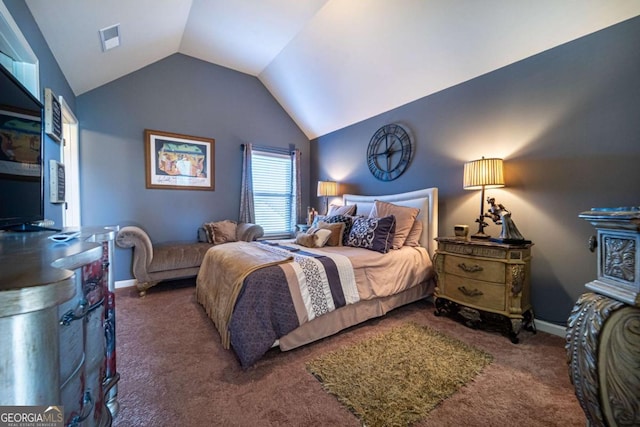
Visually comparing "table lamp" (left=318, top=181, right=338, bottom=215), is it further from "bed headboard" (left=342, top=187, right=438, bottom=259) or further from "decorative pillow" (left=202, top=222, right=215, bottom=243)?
"decorative pillow" (left=202, top=222, right=215, bottom=243)

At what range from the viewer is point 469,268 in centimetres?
225

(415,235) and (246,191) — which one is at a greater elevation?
(246,191)

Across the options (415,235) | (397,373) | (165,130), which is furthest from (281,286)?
(165,130)

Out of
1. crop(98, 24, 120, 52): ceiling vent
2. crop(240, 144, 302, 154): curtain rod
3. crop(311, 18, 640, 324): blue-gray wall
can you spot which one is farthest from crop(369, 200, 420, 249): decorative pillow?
crop(98, 24, 120, 52): ceiling vent

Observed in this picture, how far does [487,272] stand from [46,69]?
13.4ft

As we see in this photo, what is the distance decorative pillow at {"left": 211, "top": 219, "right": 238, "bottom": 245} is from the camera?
377 cm

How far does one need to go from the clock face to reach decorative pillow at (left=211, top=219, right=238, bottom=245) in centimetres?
236

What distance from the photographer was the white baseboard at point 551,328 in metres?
2.10

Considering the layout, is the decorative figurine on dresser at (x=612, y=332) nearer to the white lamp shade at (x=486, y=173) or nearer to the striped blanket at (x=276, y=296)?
the striped blanket at (x=276, y=296)

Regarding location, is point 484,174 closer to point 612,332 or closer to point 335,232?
point 335,232

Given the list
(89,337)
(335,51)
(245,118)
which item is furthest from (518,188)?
(245,118)

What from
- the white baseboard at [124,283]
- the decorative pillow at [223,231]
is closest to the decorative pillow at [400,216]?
the decorative pillow at [223,231]

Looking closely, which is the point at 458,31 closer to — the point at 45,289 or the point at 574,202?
the point at 574,202

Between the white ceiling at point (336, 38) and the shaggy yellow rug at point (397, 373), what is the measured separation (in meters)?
2.68
